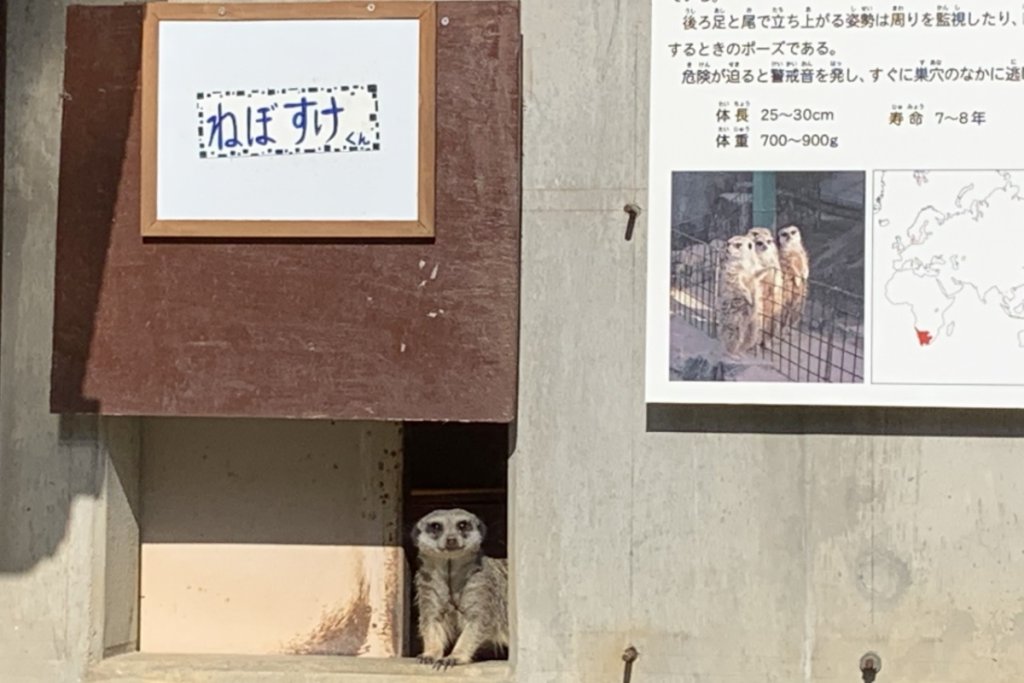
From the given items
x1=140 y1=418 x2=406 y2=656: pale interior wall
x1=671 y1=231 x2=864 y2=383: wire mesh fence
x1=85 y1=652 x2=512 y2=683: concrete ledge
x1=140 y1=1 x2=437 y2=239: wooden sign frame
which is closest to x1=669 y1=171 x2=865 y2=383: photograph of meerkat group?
x1=671 y1=231 x2=864 y2=383: wire mesh fence

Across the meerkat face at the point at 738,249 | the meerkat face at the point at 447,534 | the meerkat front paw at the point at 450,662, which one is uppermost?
the meerkat face at the point at 738,249

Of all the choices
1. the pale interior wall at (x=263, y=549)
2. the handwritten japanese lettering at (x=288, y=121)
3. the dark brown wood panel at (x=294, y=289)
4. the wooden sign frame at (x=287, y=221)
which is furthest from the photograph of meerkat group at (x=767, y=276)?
the pale interior wall at (x=263, y=549)

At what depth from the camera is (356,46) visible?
200 inches

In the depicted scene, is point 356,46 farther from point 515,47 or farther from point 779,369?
point 779,369

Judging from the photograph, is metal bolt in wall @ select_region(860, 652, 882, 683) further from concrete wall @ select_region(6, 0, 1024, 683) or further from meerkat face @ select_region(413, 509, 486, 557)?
meerkat face @ select_region(413, 509, 486, 557)

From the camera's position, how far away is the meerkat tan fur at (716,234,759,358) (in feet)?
16.3

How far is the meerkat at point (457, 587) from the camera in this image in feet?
18.2

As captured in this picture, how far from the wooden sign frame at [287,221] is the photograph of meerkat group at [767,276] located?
0.85 metres

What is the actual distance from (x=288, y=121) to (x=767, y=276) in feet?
5.58

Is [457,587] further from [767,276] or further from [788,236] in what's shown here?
[788,236]

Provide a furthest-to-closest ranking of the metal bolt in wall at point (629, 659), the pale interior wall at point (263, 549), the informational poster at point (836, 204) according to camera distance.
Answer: the pale interior wall at point (263, 549), the metal bolt in wall at point (629, 659), the informational poster at point (836, 204)

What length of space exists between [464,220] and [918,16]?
1.63m

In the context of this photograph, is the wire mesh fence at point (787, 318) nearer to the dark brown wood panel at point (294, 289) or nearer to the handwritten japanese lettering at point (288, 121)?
the dark brown wood panel at point (294, 289)

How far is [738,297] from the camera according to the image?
4961mm
